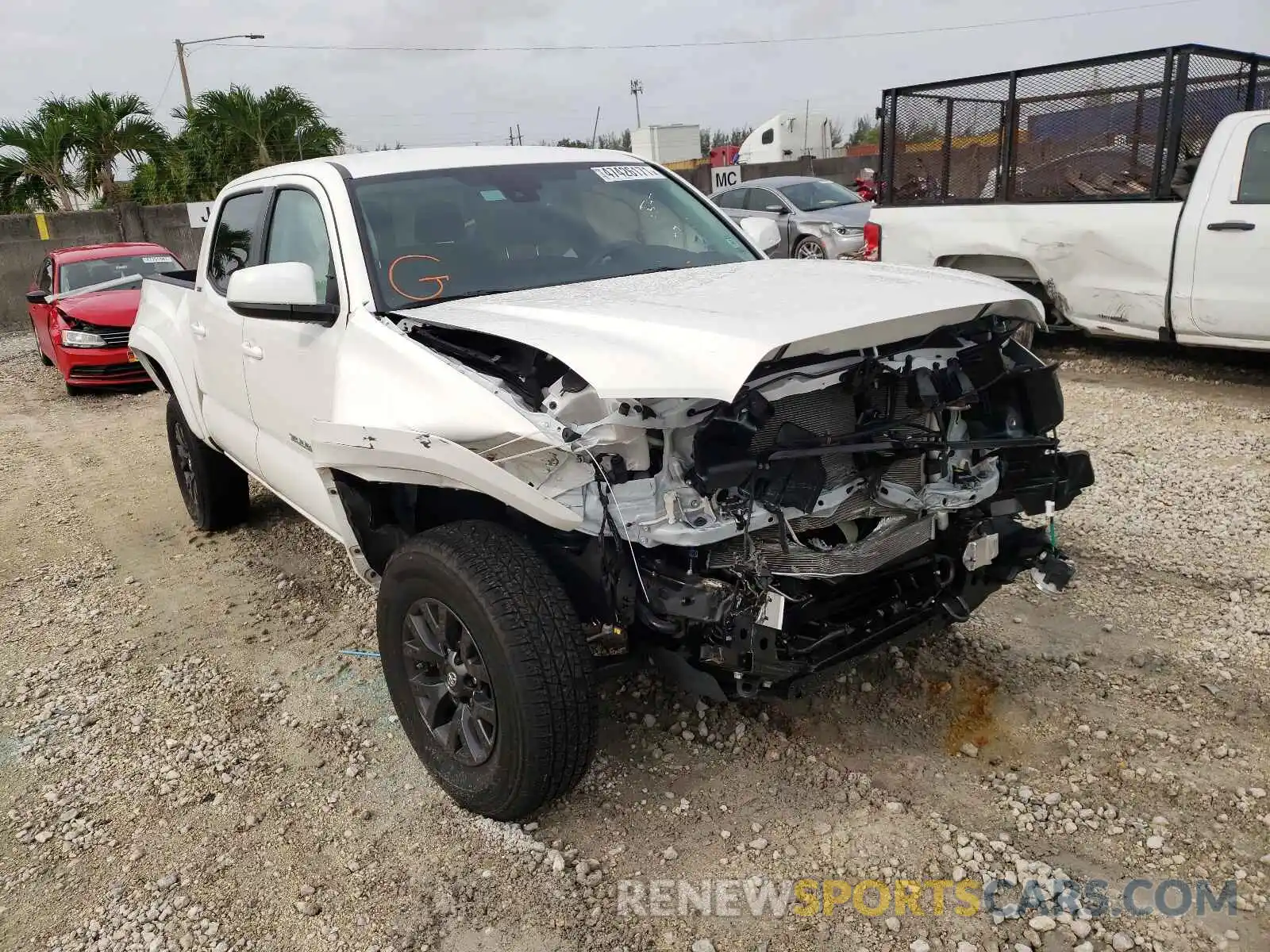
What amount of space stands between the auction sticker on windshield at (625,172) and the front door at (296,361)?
3.82 feet

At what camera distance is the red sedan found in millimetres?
10383

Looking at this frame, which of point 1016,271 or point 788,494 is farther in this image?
point 1016,271

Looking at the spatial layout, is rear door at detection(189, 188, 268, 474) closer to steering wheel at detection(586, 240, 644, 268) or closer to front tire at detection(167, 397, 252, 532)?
front tire at detection(167, 397, 252, 532)

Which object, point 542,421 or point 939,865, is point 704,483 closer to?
point 542,421

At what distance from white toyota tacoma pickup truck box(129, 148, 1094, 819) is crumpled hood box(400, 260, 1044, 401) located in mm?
13

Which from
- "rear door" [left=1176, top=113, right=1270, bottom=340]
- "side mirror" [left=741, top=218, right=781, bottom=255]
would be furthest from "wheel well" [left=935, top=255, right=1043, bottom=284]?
"side mirror" [left=741, top=218, right=781, bottom=255]

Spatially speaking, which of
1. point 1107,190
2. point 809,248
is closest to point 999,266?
point 1107,190

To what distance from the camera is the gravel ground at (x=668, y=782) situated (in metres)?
2.56

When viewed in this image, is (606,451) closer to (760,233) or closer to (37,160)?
(760,233)

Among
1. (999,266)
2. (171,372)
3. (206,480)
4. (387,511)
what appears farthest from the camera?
(999,266)

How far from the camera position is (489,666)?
2.59 meters

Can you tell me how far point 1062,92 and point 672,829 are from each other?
23.8ft

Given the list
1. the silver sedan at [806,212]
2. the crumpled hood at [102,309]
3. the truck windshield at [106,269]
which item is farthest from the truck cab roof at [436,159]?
the silver sedan at [806,212]

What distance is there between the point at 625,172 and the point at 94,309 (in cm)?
845
